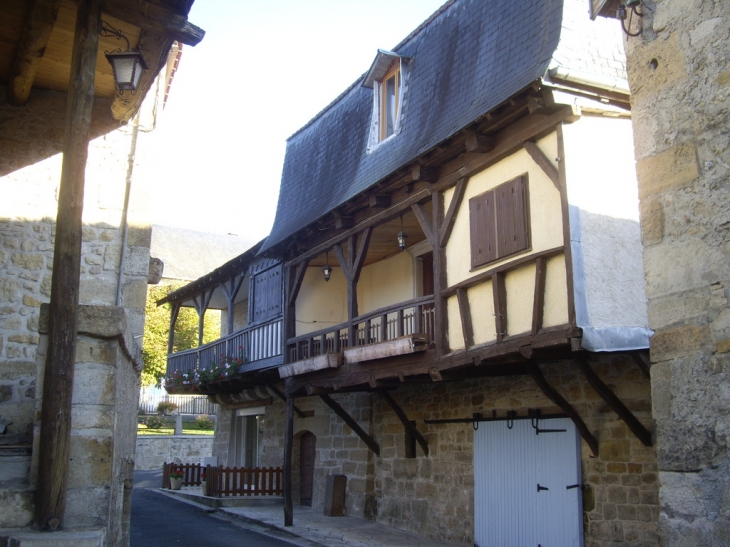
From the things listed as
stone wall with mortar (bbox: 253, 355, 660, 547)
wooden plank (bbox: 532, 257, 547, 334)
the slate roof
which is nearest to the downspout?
the slate roof

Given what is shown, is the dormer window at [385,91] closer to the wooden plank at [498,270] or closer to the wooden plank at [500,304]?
the wooden plank at [498,270]

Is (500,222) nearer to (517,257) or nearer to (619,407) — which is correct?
(517,257)

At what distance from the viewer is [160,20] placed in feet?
21.8

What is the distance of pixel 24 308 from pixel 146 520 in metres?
6.48

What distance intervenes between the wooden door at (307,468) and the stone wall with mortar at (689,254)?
39.2ft

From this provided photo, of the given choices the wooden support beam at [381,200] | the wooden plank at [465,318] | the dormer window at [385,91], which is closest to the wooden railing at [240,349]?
the wooden support beam at [381,200]

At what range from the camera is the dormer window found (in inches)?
460

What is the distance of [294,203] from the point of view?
559 inches

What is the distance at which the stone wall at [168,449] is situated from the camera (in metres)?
24.1

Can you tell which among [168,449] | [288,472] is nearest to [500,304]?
[288,472]

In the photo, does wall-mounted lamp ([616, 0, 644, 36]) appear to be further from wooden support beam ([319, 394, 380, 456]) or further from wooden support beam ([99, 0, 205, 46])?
wooden support beam ([319, 394, 380, 456])

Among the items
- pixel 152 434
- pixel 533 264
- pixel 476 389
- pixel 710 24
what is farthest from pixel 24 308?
pixel 152 434

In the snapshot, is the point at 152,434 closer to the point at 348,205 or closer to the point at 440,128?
the point at 348,205

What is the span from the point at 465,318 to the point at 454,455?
112 inches
